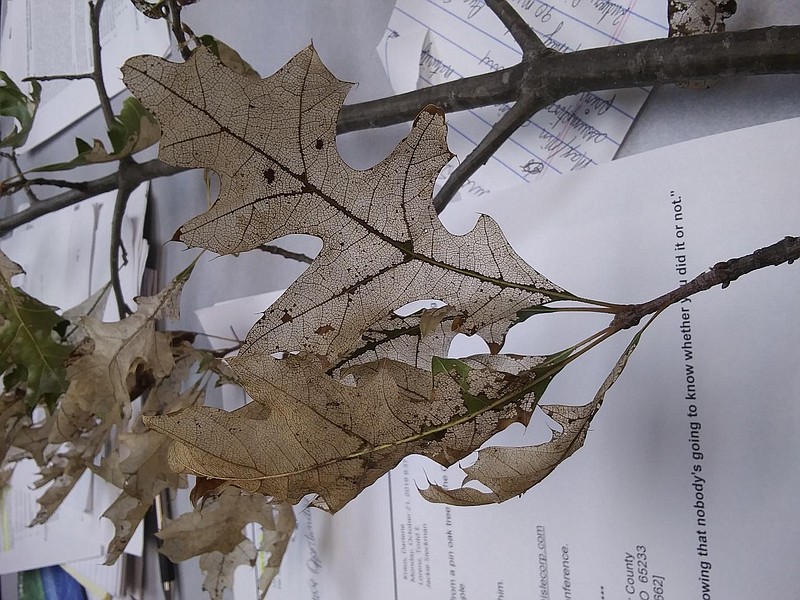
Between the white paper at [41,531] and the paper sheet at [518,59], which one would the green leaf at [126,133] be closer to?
the paper sheet at [518,59]

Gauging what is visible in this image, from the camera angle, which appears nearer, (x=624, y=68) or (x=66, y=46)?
(x=624, y=68)

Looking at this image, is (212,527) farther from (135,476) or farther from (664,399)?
(664,399)

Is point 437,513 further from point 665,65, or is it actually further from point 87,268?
point 87,268

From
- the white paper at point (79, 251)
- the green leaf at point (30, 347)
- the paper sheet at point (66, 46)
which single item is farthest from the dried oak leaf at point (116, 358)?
the paper sheet at point (66, 46)

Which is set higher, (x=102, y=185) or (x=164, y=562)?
(x=102, y=185)

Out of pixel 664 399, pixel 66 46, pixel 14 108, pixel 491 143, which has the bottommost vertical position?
pixel 664 399

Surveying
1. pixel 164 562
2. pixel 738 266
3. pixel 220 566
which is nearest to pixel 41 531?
pixel 164 562
